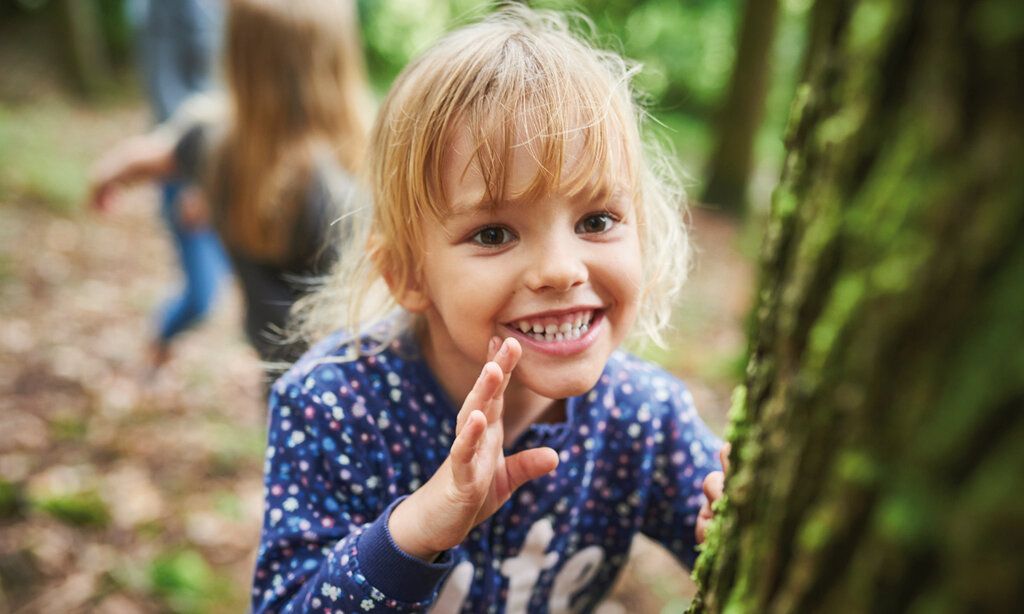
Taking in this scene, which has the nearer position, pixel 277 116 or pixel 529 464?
pixel 529 464

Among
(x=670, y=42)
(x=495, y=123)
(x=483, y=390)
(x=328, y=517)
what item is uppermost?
(x=670, y=42)

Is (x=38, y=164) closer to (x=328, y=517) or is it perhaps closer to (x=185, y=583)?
(x=185, y=583)

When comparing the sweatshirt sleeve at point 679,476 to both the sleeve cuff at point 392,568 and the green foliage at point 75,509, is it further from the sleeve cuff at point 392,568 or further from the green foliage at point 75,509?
the green foliage at point 75,509

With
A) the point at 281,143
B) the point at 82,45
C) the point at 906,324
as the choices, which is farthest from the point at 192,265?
the point at 82,45

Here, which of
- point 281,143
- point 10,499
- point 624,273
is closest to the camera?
point 624,273

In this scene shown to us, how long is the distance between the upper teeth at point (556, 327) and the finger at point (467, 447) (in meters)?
0.23

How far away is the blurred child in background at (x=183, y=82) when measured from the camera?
4336 millimetres

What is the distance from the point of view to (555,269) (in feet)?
4.49

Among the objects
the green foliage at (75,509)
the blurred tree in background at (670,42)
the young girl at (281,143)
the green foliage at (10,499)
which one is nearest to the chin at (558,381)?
the young girl at (281,143)

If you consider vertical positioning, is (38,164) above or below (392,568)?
above

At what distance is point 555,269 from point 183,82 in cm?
400

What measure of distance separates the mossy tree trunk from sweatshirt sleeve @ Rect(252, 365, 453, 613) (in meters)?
0.74

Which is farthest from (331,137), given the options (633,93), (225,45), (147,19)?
(147,19)

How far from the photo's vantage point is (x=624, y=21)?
16688 millimetres
